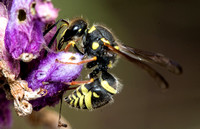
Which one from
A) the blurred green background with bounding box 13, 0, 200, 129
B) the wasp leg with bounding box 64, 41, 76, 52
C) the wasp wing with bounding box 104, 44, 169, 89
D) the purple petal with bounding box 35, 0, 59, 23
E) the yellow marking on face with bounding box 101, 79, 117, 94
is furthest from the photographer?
the blurred green background with bounding box 13, 0, 200, 129

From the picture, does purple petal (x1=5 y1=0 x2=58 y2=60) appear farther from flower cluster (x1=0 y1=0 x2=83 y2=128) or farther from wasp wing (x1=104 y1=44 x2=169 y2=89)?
wasp wing (x1=104 y1=44 x2=169 y2=89)

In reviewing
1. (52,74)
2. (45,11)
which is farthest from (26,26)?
(52,74)

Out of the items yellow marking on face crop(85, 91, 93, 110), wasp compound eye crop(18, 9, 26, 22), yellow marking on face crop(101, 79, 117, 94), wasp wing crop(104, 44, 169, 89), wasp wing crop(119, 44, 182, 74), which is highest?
wasp wing crop(119, 44, 182, 74)

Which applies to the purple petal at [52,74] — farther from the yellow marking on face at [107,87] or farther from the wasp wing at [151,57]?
the wasp wing at [151,57]

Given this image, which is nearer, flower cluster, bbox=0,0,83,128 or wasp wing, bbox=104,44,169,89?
flower cluster, bbox=0,0,83,128

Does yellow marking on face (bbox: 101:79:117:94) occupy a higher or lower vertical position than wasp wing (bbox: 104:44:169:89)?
lower

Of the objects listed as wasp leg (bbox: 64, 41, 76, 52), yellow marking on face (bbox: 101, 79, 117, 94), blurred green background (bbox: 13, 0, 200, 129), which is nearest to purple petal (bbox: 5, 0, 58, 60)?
wasp leg (bbox: 64, 41, 76, 52)

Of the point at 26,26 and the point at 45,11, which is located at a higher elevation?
the point at 45,11

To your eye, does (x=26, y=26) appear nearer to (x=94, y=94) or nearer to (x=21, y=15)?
(x=21, y=15)

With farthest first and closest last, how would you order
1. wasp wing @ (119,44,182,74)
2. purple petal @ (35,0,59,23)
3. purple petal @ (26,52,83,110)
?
wasp wing @ (119,44,182,74) → purple petal @ (26,52,83,110) → purple petal @ (35,0,59,23)
